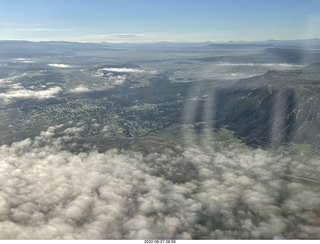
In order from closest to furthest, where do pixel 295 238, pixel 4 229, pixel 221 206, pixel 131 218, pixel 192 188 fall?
pixel 295 238, pixel 4 229, pixel 131 218, pixel 221 206, pixel 192 188

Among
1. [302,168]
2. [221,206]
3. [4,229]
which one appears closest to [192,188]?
[221,206]

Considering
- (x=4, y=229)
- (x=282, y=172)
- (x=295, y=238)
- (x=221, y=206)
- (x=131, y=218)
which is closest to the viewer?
(x=295, y=238)

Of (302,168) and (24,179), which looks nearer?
(24,179)

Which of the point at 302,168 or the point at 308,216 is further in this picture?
the point at 302,168

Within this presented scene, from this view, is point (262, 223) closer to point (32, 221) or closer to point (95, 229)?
point (95, 229)

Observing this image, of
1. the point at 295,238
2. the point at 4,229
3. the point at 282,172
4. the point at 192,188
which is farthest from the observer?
the point at 282,172

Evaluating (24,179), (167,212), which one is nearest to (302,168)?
(167,212)

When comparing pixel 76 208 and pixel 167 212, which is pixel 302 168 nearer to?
pixel 167 212

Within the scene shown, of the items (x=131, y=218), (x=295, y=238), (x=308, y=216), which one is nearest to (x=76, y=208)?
(x=131, y=218)
